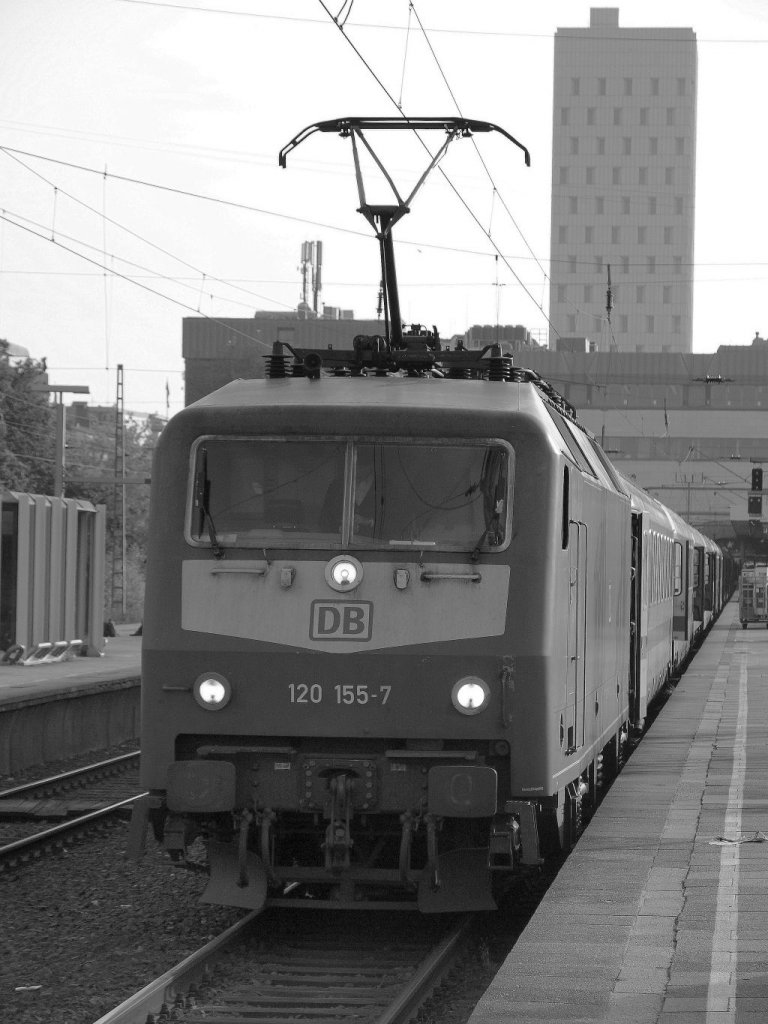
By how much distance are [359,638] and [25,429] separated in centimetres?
5363

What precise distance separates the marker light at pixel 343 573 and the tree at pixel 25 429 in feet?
163

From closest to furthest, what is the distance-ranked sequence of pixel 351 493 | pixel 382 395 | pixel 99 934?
1. pixel 351 493
2. pixel 382 395
3. pixel 99 934

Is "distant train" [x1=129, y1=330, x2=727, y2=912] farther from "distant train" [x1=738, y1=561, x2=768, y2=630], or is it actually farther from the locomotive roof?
"distant train" [x1=738, y1=561, x2=768, y2=630]

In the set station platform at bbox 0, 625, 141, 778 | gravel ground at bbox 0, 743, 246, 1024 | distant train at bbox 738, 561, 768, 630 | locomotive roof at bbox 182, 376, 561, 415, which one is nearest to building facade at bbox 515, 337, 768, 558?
distant train at bbox 738, 561, 768, 630

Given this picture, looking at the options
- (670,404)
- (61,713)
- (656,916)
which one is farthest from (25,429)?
(656,916)

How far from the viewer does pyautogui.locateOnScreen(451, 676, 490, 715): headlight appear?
7816 mm

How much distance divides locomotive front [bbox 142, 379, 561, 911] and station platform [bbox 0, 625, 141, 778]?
8889mm

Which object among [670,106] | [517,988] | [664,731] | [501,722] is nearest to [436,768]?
[501,722]

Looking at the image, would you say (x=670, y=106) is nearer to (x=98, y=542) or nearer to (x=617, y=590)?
(x=98, y=542)

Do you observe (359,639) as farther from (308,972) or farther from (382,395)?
(308,972)

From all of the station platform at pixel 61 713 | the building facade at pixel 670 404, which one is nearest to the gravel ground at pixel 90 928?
the station platform at pixel 61 713

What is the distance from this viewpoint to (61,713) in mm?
18734

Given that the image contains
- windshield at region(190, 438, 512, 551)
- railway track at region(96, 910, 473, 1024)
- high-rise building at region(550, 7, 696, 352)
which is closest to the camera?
railway track at region(96, 910, 473, 1024)

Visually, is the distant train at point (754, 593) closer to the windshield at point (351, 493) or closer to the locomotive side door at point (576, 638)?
the locomotive side door at point (576, 638)
